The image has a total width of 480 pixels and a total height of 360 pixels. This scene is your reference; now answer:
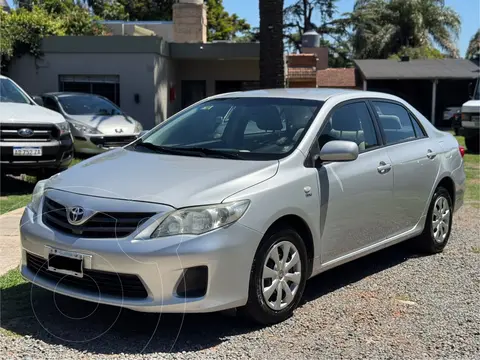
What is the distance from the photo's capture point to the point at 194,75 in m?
22.1

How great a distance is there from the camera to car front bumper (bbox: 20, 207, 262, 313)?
146 inches

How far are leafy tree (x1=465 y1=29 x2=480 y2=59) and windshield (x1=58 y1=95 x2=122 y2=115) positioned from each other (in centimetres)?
3523

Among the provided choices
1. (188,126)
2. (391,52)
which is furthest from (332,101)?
(391,52)

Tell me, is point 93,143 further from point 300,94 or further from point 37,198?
point 37,198

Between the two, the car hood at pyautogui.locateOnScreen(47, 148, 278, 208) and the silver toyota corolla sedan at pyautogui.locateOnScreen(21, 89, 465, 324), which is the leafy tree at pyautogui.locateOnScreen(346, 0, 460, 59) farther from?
the car hood at pyautogui.locateOnScreen(47, 148, 278, 208)

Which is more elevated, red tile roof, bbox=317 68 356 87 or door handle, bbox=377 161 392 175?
red tile roof, bbox=317 68 356 87

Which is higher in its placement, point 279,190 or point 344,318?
point 279,190

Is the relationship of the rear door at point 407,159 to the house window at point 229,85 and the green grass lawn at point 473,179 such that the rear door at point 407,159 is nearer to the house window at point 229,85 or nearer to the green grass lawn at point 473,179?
the green grass lawn at point 473,179

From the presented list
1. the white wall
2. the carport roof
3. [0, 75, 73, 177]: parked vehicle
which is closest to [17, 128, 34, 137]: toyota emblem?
[0, 75, 73, 177]: parked vehicle

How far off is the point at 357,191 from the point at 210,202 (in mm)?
1613

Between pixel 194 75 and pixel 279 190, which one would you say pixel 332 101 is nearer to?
pixel 279 190

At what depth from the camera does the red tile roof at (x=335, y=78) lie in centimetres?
3262

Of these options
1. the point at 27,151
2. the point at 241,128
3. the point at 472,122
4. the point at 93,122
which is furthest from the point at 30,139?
the point at 472,122

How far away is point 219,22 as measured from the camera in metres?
42.2
